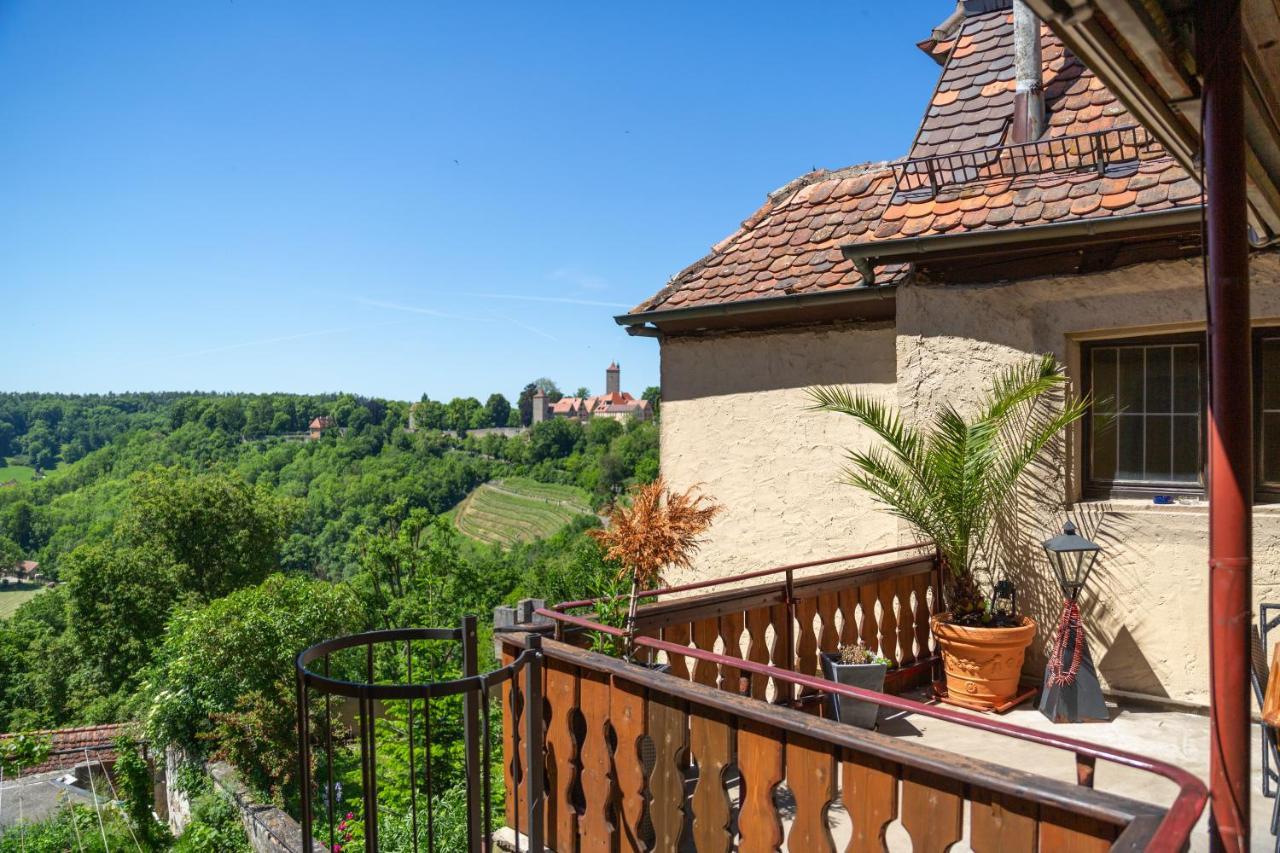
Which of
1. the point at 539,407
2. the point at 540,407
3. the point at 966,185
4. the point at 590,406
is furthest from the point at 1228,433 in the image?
the point at 590,406

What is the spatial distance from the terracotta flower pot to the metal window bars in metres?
3.09

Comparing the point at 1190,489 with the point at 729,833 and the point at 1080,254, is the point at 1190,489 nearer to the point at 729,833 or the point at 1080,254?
the point at 1080,254

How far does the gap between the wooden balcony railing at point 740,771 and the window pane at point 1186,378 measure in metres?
3.23

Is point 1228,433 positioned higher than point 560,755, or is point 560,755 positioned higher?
point 1228,433

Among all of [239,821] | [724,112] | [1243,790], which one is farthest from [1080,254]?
[239,821]

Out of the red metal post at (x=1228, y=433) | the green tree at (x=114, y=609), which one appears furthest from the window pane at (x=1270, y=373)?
the green tree at (x=114, y=609)

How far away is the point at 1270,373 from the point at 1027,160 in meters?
2.08

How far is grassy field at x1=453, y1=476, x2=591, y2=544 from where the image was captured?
2279 inches

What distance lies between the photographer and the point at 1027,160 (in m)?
5.77

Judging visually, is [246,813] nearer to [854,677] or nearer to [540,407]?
[854,677]

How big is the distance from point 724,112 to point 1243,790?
15160 millimetres

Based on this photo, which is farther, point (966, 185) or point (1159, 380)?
point (966, 185)

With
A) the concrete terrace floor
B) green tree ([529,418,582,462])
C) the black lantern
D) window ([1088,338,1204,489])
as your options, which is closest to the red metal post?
the concrete terrace floor

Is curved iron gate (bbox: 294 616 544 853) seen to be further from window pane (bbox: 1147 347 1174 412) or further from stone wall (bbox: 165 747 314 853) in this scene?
stone wall (bbox: 165 747 314 853)
